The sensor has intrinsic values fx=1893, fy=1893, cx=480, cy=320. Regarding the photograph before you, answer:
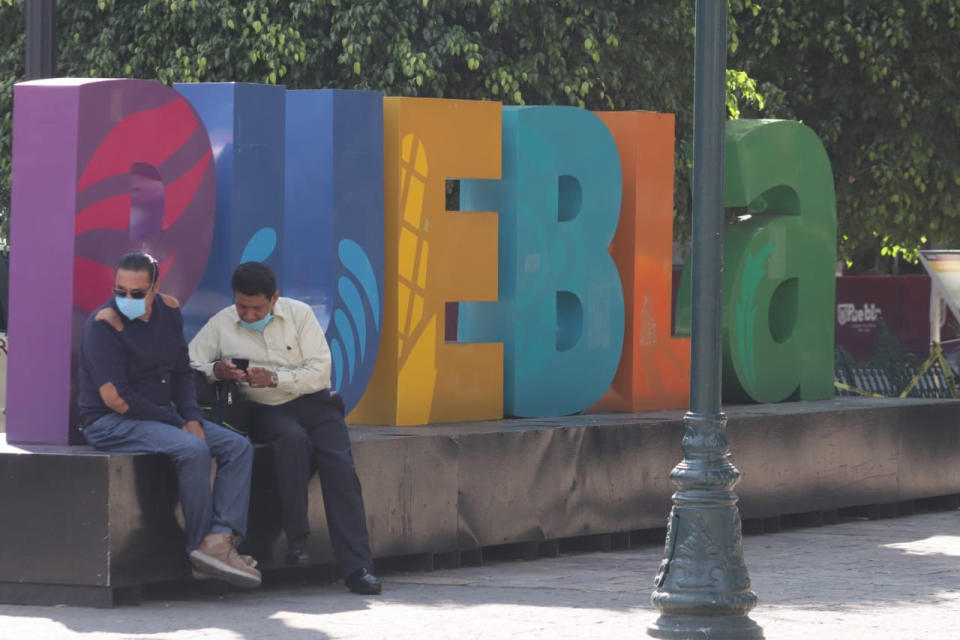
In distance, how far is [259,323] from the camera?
9.55 metres

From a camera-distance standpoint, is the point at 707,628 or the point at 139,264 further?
the point at 139,264

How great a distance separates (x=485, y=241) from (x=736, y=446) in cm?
215

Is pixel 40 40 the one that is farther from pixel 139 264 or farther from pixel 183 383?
pixel 183 383

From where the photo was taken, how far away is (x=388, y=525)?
1017 cm

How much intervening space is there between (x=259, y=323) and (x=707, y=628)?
299cm

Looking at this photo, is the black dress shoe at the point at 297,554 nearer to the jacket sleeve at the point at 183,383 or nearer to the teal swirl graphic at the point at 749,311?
the jacket sleeve at the point at 183,383

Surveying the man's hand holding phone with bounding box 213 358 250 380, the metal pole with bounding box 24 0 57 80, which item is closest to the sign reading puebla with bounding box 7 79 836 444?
the man's hand holding phone with bounding box 213 358 250 380

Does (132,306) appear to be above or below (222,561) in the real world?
above

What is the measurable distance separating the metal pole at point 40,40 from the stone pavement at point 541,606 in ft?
12.2

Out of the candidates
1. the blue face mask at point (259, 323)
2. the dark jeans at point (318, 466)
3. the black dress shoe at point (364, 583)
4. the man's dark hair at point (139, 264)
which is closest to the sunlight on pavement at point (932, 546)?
the black dress shoe at point (364, 583)

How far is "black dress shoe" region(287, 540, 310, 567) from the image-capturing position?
933 cm

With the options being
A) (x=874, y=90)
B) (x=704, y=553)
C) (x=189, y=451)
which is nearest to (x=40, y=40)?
(x=189, y=451)

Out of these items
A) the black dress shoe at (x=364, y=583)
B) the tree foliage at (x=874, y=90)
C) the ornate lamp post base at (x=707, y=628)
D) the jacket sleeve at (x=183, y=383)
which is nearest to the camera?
the ornate lamp post base at (x=707, y=628)

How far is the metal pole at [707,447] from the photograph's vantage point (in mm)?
7840
